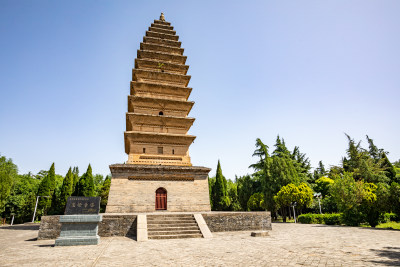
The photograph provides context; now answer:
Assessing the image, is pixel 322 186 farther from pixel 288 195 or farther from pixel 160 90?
pixel 160 90

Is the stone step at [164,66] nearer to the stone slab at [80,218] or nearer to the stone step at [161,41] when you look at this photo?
the stone step at [161,41]

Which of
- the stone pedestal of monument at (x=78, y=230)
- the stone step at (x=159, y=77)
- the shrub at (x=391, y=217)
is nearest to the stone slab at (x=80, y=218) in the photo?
the stone pedestal of monument at (x=78, y=230)

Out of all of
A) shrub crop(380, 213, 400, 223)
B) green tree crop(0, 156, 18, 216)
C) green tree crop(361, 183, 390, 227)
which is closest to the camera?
green tree crop(361, 183, 390, 227)

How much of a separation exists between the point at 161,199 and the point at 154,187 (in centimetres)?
110

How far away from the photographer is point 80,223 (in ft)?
31.3

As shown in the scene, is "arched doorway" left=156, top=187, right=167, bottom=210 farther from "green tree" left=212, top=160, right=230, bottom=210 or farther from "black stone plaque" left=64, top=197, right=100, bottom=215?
"green tree" left=212, top=160, right=230, bottom=210

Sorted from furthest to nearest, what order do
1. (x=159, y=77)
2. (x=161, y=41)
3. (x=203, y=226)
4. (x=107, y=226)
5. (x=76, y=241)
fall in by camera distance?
1. (x=161, y=41)
2. (x=159, y=77)
3. (x=203, y=226)
4. (x=107, y=226)
5. (x=76, y=241)

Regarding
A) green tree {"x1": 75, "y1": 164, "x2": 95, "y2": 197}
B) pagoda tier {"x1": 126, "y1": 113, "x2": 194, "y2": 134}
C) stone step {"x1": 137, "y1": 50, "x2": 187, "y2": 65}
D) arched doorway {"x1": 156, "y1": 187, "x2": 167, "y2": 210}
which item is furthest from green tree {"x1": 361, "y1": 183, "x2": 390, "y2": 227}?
green tree {"x1": 75, "y1": 164, "x2": 95, "y2": 197}

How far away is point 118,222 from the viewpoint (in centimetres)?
1189

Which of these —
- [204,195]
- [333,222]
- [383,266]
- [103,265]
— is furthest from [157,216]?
[333,222]

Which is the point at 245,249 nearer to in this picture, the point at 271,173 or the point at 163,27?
the point at 271,173

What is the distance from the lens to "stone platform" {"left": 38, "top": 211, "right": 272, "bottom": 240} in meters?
11.2

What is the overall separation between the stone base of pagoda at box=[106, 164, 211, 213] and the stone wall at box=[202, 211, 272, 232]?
390 cm

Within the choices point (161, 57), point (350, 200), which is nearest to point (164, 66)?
point (161, 57)
